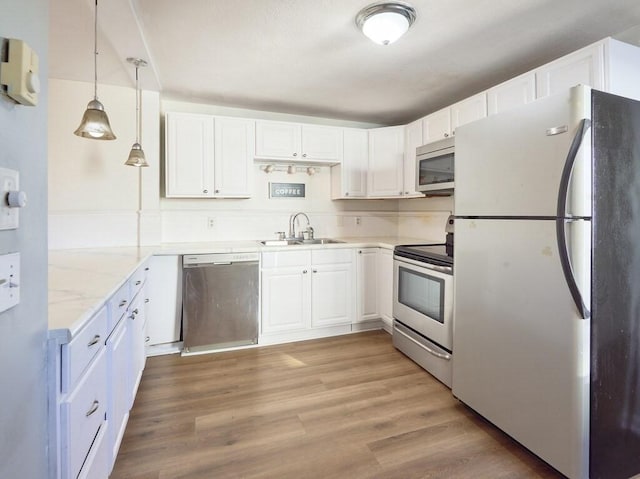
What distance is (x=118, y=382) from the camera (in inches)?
61.2

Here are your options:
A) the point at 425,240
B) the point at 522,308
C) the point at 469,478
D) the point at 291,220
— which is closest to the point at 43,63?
the point at 522,308

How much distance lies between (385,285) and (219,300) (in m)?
1.55

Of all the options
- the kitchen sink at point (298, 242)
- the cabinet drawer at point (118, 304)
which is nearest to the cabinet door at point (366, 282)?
the kitchen sink at point (298, 242)

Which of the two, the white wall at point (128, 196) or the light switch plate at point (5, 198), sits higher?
the white wall at point (128, 196)

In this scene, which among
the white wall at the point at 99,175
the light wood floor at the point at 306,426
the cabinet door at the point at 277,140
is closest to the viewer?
the light wood floor at the point at 306,426

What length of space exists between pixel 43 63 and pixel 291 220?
9.45ft

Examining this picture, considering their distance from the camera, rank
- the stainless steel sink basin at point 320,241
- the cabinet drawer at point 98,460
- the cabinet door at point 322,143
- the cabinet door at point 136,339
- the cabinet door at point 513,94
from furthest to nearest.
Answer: the stainless steel sink basin at point 320,241
the cabinet door at point 322,143
the cabinet door at point 513,94
the cabinet door at point 136,339
the cabinet drawer at point 98,460

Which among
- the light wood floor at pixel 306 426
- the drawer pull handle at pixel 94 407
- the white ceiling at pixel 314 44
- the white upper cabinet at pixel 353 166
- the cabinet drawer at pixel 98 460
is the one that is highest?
the white ceiling at pixel 314 44

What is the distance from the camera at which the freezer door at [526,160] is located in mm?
1386

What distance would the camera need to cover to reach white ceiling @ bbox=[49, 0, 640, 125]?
180cm

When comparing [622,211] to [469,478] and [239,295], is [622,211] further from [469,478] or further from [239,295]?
[239,295]

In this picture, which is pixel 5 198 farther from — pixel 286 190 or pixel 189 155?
pixel 286 190

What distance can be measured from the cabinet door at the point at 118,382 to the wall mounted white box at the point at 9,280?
2.62 feet

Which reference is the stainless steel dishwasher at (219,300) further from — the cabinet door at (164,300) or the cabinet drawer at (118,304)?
the cabinet drawer at (118,304)
